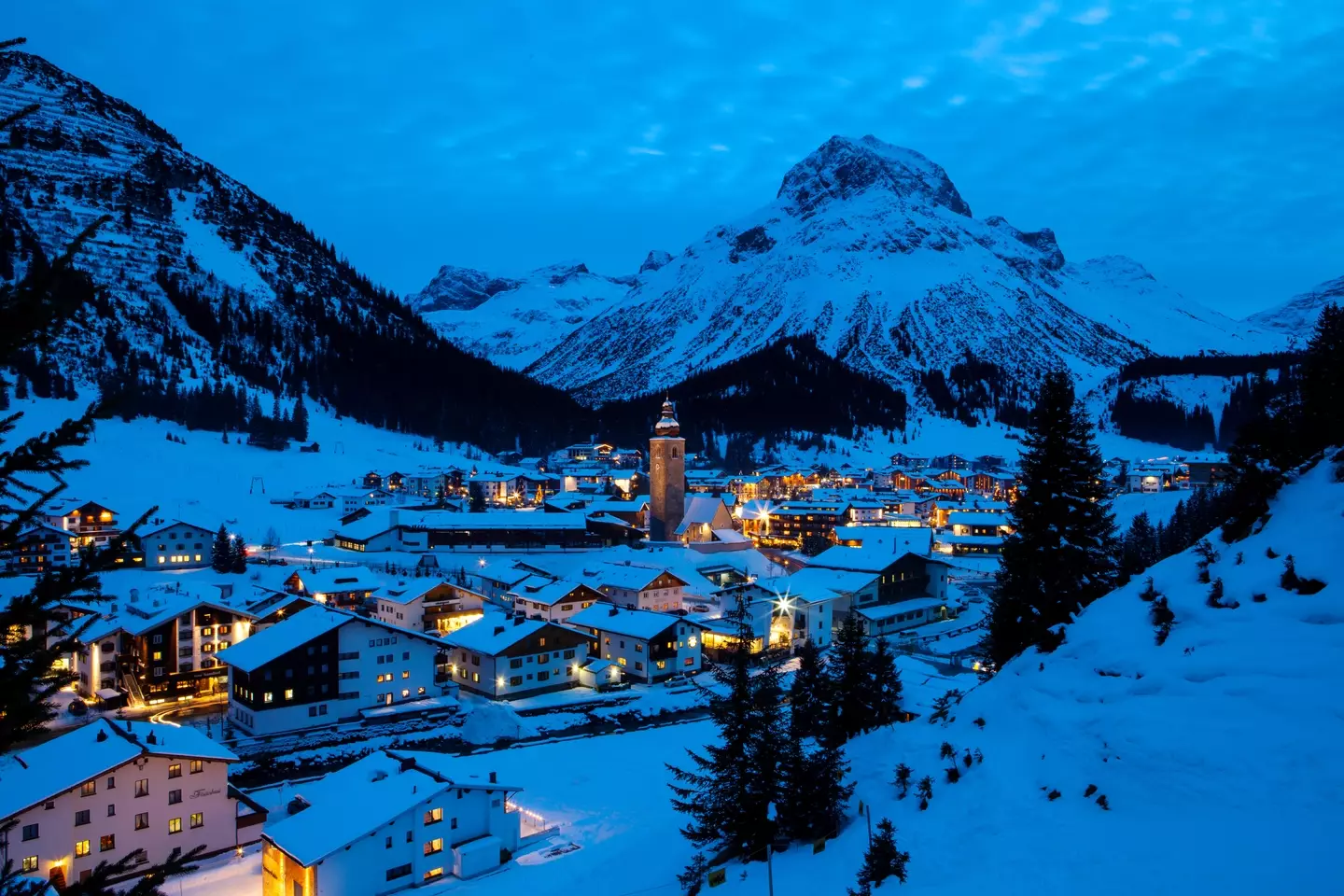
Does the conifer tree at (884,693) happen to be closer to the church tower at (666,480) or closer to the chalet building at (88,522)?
the church tower at (666,480)

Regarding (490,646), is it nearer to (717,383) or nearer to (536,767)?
(536,767)

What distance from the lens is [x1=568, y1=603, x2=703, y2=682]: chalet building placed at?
39.2m

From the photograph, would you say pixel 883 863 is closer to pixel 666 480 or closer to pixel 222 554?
pixel 222 554

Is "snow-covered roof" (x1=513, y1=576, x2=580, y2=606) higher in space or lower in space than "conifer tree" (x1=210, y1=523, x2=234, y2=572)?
lower

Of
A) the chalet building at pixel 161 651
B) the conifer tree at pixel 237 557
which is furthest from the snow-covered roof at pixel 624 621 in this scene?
the conifer tree at pixel 237 557

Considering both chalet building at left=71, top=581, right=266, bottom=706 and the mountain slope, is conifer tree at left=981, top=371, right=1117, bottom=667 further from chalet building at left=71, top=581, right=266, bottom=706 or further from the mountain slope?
the mountain slope

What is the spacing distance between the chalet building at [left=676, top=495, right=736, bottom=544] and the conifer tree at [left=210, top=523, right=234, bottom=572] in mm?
35903

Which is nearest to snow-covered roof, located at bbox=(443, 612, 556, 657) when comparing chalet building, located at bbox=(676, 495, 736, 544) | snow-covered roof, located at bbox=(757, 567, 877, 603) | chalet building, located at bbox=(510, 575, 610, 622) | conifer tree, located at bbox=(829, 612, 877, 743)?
chalet building, located at bbox=(510, 575, 610, 622)

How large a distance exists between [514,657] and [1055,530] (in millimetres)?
24501

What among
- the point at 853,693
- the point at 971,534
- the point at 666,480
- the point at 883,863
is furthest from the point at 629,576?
the point at 971,534

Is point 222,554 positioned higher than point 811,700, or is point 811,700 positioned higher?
point 222,554

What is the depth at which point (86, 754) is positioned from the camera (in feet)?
70.0

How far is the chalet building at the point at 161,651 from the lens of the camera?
114 feet

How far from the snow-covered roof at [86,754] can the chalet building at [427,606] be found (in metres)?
21.1
